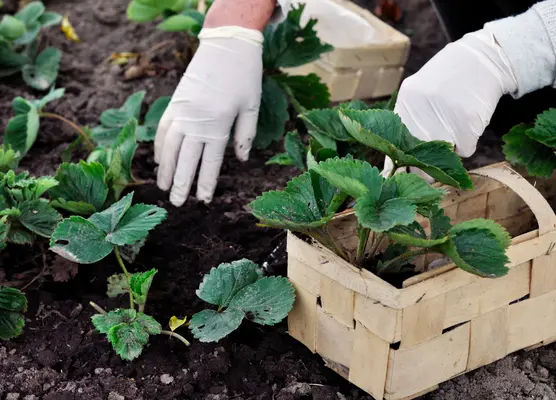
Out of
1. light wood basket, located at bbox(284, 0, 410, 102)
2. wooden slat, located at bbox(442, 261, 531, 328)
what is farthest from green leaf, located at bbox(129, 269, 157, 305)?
light wood basket, located at bbox(284, 0, 410, 102)

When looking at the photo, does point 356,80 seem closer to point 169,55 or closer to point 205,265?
A: point 169,55

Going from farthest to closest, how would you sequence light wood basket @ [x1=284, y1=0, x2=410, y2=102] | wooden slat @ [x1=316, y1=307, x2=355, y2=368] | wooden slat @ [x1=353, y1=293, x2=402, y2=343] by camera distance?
light wood basket @ [x1=284, y1=0, x2=410, y2=102] < wooden slat @ [x1=316, y1=307, x2=355, y2=368] < wooden slat @ [x1=353, y1=293, x2=402, y2=343]

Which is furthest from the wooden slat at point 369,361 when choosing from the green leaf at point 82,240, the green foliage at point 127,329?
the green leaf at point 82,240

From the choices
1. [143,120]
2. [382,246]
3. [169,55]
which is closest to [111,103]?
[143,120]

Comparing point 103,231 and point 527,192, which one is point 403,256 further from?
point 103,231

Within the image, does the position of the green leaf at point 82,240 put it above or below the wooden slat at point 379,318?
below

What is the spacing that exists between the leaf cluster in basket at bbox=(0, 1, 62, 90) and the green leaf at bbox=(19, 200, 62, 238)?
813 millimetres

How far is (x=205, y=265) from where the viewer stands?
158 centimetres

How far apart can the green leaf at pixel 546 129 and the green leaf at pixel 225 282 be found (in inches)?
22.8

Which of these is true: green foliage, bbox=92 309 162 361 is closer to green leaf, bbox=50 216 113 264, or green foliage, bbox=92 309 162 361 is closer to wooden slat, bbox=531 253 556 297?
green leaf, bbox=50 216 113 264

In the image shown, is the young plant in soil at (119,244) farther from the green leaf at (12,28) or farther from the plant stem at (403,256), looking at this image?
the green leaf at (12,28)

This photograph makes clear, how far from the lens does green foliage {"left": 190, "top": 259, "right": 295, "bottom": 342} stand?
1317 mm

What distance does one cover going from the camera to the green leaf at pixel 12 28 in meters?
2.17

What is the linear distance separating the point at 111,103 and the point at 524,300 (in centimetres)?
131
